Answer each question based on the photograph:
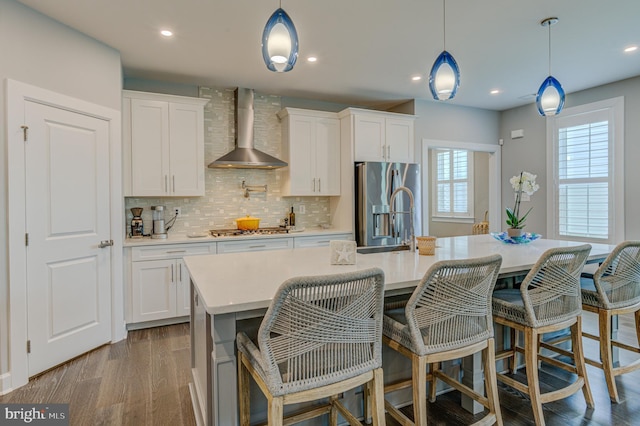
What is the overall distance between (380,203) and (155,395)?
3.19m

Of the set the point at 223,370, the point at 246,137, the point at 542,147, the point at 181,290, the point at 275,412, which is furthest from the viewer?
the point at 542,147

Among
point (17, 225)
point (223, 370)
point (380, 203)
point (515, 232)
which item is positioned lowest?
point (223, 370)

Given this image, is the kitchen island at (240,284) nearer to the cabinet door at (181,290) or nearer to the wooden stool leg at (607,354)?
the wooden stool leg at (607,354)

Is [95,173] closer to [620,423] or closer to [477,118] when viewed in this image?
[620,423]

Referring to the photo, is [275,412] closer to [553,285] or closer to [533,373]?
[533,373]

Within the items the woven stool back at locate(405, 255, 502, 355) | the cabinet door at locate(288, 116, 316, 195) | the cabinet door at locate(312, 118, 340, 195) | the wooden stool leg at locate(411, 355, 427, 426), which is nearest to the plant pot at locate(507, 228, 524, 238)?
the woven stool back at locate(405, 255, 502, 355)

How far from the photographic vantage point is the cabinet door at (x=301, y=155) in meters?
4.58

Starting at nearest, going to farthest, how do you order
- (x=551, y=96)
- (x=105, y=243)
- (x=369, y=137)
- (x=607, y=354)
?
(x=607, y=354)
(x=551, y=96)
(x=105, y=243)
(x=369, y=137)

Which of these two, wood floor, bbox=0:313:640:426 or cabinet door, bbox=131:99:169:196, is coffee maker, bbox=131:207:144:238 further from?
wood floor, bbox=0:313:640:426

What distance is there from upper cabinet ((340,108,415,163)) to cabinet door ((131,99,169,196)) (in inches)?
87.2

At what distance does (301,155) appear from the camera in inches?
182

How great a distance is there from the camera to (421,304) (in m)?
1.60

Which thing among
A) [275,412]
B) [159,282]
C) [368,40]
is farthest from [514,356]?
[159,282]

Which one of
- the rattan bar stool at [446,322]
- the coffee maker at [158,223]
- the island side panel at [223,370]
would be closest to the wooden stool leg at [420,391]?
the rattan bar stool at [446,322]
